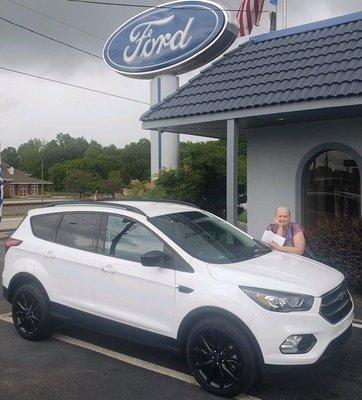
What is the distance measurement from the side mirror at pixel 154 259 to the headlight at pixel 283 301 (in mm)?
889

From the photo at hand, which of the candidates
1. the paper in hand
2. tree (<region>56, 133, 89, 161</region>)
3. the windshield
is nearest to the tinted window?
the windshield

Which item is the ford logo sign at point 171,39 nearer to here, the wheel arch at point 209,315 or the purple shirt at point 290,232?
the purple shirt at point 290,232

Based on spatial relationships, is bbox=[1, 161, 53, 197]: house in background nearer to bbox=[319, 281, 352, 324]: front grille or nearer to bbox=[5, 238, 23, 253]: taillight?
bbox=[5, 238, 23, 253]: taillight

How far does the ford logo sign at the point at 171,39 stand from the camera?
13.0 metres

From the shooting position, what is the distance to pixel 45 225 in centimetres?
548

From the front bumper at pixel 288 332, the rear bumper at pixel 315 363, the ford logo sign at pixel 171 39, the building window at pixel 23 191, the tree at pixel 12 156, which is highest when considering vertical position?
the tree at pixel 12 156

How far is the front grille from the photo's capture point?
386cm

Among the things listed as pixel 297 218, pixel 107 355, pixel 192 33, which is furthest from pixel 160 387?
pixel 192 33

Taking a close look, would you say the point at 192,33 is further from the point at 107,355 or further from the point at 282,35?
the point at 107,355

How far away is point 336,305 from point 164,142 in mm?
10717

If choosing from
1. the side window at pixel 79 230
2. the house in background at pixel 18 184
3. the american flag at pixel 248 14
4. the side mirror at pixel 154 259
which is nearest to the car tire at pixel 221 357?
the side mirror at pixel 154 259

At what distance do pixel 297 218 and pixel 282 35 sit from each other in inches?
150

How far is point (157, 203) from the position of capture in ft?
18.2

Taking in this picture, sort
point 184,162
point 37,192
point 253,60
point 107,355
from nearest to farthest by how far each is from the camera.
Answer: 1. point 107,355
2. point 253,60
3. point 184,162
4. point 37,192
